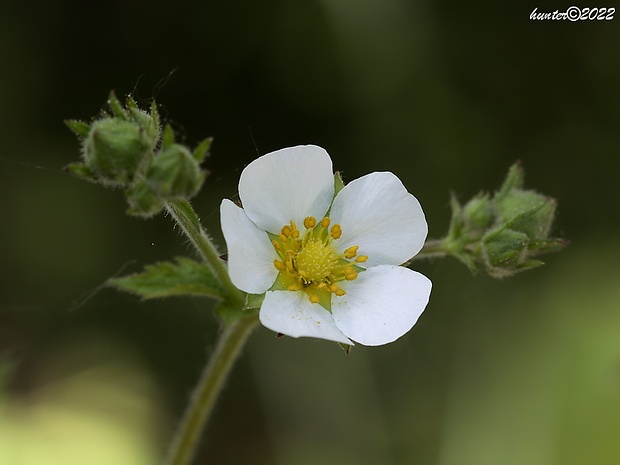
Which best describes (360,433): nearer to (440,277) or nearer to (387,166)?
(440,277)

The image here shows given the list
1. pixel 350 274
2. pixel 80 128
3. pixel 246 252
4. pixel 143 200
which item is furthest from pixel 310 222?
pixel 80 128

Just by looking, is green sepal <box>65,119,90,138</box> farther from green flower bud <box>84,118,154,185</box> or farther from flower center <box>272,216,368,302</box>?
flower center <box>272,216,368,302</box>

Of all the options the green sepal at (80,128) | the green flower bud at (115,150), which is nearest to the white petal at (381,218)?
the green flower bud at (115,150)

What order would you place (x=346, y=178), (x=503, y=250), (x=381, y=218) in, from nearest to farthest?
(x=381, y=218), (x=503, y=250), (x=346, y=178)

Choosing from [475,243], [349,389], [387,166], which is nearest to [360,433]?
[349,389]

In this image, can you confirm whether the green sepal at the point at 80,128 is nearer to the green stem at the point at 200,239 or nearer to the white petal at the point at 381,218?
the green stem at the point at 200,239

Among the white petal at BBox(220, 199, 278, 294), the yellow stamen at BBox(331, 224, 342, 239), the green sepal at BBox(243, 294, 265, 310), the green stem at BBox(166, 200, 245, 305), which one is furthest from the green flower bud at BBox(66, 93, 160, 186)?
the yellow stamen at BBox(331, 224, 342, 239)

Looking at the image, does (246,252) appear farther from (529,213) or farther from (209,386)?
(529,213)
